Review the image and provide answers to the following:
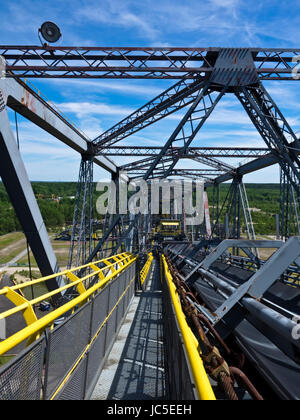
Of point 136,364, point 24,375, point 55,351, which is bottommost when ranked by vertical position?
point 136,364

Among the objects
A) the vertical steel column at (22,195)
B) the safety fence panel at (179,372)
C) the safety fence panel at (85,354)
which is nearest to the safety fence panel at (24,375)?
the safety fence panel at (85,354)

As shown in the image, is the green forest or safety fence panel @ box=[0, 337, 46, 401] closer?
safety fence panel @ box=[0, 337, 46, 401]

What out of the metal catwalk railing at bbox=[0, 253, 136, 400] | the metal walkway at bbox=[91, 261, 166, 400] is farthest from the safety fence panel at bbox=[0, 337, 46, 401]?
the metal walkway at bbox=[91, 261, 166, 400]

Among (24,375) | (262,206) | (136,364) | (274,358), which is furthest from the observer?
(262,206)

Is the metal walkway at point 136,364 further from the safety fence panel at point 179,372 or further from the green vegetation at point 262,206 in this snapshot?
the green vegetation at point 262,206

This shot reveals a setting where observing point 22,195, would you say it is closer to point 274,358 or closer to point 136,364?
point 136,364

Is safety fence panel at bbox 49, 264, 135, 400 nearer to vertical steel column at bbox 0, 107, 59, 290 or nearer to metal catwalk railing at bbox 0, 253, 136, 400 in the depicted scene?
metal catwalk railing at bbox 0, 253, 136, 400

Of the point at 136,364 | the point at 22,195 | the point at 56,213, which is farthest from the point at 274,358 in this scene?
the point at 56,213
